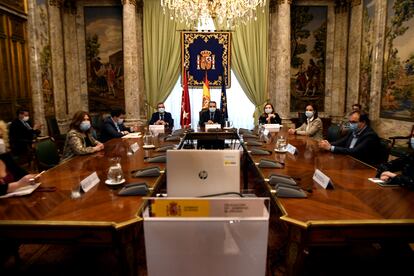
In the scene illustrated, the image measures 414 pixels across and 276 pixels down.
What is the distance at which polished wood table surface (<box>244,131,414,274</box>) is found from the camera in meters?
2.04

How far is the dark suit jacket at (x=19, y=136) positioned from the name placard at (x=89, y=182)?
4559 millimetres

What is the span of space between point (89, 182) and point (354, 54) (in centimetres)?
895

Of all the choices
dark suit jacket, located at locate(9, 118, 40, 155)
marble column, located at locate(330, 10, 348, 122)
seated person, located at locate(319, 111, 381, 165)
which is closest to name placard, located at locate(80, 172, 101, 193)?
seated person, located at locate(319, 111, 381, 165)

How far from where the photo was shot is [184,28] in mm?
10062

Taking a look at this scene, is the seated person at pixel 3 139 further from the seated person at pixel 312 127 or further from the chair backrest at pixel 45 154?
the seated person at pixel 312 127

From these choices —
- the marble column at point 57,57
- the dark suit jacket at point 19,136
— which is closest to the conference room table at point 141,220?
the dark suit jacket at point 19,136

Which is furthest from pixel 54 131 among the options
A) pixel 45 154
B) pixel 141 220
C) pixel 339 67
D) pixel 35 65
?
pixel 339 67

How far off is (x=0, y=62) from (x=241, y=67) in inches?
243

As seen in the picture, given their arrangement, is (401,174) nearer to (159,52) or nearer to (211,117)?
(211,117)

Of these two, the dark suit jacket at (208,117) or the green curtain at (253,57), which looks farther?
the green curtain at (253,57)

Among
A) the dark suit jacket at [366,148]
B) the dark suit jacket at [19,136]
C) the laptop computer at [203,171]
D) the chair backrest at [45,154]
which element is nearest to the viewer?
the laptop computer at [203,171]

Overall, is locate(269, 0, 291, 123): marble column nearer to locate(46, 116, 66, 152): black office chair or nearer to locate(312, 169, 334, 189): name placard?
locate(46, 116, 66, 152): black office chair

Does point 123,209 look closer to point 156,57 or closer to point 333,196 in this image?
point 333,196

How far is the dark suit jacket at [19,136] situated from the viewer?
686 cm
